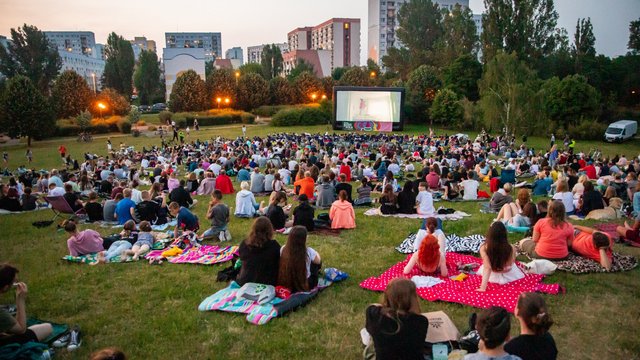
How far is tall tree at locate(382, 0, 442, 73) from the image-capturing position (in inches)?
2176

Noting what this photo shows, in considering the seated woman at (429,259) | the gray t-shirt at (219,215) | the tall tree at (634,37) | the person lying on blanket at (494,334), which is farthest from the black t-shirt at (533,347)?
the tall tree at (634,37)

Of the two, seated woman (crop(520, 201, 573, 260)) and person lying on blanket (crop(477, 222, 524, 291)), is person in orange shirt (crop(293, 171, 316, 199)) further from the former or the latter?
person lying on blanket (crop(477, 222, 524, 291))

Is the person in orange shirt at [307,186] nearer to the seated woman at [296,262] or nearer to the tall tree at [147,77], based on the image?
the seated woman at [296,262]

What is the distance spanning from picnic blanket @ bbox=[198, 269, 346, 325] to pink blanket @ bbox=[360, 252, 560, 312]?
106 cm

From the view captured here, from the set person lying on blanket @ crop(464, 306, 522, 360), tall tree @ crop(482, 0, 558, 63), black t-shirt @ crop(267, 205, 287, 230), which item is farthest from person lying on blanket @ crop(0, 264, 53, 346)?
tall tree @ crop(482, 0, 558, 63)

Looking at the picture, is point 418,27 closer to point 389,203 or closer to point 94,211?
point 389,203

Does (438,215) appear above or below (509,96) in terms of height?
below

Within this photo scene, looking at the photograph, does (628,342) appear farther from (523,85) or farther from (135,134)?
(135,134)

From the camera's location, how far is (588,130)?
3362 centimetres

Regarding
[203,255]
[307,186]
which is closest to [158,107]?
[307,186]

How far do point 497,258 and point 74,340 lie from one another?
17.1 ft

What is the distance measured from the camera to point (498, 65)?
105ft

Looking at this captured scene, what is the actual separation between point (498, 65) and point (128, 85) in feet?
176

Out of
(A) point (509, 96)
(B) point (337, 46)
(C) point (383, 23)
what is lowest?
(A) point (509, 96)
